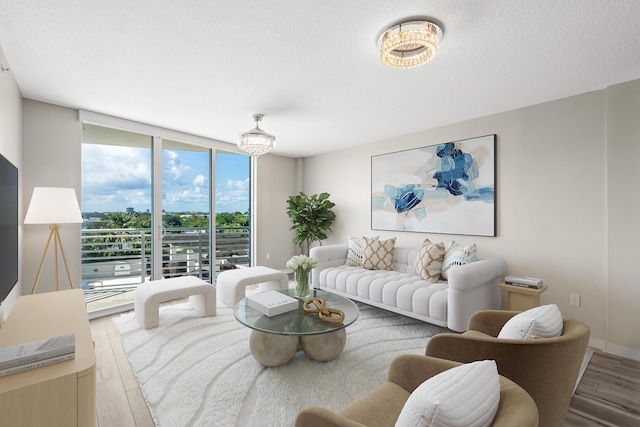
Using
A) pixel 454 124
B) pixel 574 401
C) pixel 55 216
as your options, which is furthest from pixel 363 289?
pixel 55 216

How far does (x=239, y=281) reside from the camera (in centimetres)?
350

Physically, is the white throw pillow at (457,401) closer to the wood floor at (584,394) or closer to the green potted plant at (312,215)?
the wood floor at (584,394)

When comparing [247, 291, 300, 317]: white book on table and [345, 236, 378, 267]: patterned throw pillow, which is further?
[345, 236, 378, 267]: patterned throw pillow

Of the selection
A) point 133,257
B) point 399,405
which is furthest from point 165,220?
point 399,405

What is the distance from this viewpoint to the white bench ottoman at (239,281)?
3.50m

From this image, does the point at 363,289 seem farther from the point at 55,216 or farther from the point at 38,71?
the point at 38,71

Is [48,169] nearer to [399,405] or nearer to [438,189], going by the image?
[399,405]

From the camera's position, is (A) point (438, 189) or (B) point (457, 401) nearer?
(B) point (457, 401)

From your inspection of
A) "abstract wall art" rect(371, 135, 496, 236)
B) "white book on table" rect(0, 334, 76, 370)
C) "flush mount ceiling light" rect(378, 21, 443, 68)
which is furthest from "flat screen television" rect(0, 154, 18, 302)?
"abstract wall art" rect(371, 135, 496, 236)

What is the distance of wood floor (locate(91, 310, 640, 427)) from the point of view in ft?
5.83

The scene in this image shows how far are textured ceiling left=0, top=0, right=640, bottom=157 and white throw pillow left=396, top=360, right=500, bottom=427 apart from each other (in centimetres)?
180

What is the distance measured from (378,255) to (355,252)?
390 millimetres

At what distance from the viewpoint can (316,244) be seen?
576 centimetres

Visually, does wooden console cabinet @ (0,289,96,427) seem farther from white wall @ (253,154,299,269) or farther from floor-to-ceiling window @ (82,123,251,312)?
white wall @ (253,154,299,269)
